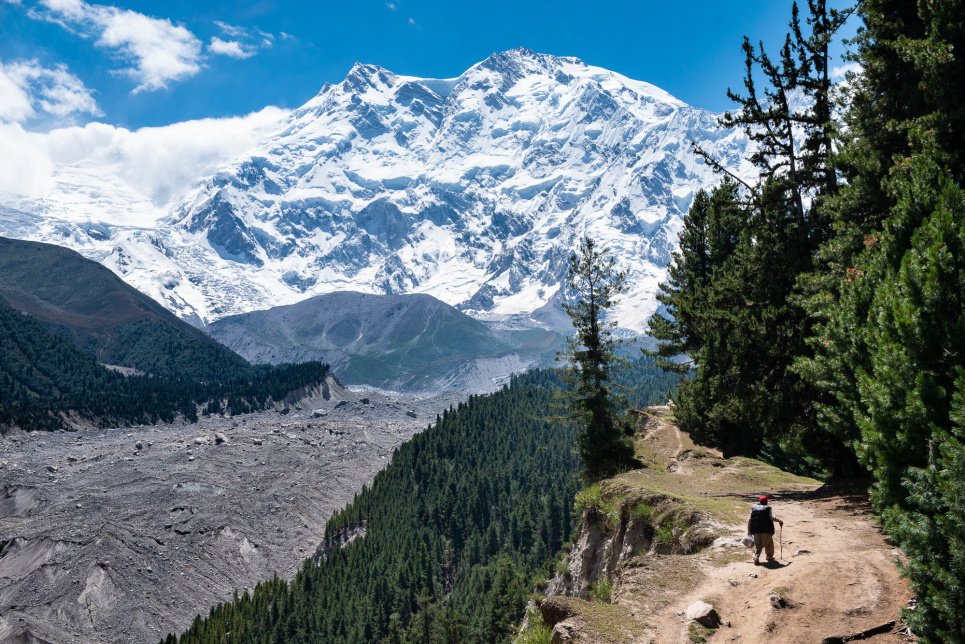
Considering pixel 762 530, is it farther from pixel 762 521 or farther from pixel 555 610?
pixel 555 610

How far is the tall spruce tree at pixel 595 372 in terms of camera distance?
125 ft

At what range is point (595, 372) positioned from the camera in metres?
38.9

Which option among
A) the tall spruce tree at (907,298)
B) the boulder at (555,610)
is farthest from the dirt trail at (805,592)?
the boulder at (555,610)

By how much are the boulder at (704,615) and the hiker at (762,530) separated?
3.13 metres

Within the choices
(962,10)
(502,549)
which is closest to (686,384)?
(962,10)

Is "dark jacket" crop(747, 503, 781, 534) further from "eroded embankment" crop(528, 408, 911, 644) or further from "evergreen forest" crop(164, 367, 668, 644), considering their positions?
"evergreen forest" crop(164, 367, 668, 644)

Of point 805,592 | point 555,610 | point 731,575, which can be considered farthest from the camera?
point 731,575

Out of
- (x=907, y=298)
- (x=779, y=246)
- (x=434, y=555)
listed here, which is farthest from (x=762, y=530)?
(x=434, y=555)

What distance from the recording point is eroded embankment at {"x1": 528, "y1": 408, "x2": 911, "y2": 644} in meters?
12.5

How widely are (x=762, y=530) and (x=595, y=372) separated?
76.6 ft

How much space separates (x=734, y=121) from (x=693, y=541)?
19250mm

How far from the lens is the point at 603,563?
25781mm

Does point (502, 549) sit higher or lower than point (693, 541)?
lower

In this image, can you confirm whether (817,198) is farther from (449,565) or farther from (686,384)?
Result: (449,565)
